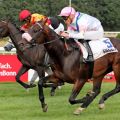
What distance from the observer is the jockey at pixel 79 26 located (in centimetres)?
916

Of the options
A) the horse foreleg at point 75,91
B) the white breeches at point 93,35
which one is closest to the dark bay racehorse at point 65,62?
the horse foreleg at point 75,91

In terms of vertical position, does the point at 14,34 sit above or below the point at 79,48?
below

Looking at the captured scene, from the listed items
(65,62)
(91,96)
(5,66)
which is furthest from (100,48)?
(5,66)

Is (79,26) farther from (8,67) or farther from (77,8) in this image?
(77,8)

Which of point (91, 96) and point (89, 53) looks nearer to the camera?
point (89, 53)

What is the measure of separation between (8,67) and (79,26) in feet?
24.4

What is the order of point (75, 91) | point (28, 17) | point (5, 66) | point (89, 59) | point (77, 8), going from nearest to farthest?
point (75, 91) < point (89, 59) < point (28, 17) < point (5, 66) < point (77, 8)

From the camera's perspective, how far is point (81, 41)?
948cm

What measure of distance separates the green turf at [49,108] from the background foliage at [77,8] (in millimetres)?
31576

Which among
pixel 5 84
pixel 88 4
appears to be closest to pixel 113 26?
pixel 88 4

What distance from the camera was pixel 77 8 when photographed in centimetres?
5106

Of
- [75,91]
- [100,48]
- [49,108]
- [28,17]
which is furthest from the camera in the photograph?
[28,17]

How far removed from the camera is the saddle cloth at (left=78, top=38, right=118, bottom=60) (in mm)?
9398

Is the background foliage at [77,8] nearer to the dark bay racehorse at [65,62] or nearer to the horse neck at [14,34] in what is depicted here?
the horse neck at [14,34]
